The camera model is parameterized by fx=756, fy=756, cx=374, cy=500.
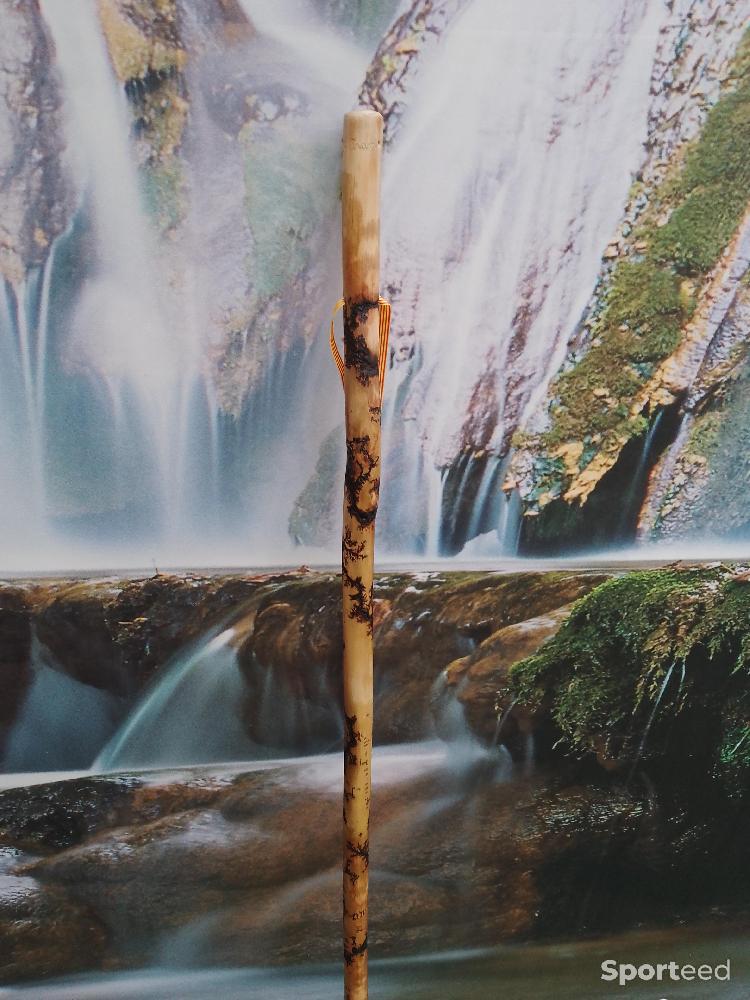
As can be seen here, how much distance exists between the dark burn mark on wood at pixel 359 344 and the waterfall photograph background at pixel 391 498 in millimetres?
210

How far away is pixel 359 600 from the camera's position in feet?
3.84

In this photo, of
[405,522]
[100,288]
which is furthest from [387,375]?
[100,288]

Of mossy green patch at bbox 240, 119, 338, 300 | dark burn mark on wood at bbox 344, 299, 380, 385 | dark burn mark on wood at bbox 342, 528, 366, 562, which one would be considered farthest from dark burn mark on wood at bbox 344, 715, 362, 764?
mossy green patch at bbox 240, 119, 338, 300

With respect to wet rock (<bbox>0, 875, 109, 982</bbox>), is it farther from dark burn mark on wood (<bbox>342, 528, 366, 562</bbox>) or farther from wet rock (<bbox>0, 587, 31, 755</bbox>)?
dark burn mark on wood (<bbox>342, 528, 366, 562</bbox>)

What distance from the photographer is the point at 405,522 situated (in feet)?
4.63

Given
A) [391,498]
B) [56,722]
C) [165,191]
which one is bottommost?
[56,722]

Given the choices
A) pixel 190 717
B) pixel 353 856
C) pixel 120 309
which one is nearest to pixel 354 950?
pixel 353 856

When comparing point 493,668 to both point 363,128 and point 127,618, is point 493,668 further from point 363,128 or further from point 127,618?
point 363,128

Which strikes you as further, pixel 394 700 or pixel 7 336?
pixel 394 700

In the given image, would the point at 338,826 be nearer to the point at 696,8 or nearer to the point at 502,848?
the point at 502,848

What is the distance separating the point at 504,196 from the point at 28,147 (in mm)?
790

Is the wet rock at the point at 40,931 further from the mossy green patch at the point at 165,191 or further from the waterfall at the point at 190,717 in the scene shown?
the mossy green patch at the point at 165,191

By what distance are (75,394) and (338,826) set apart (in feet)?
3.04

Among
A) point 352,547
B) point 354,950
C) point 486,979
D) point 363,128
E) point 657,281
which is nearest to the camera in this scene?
point 363,128
